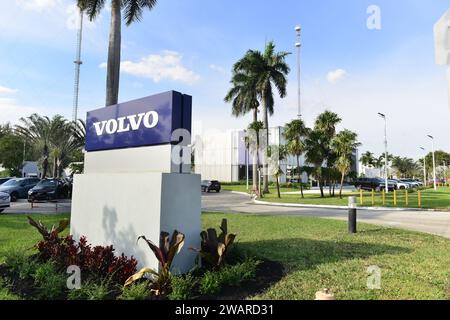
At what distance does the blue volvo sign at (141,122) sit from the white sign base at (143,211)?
2.23 ft

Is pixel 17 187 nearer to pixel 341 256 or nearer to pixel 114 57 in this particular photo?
pixel 114 57

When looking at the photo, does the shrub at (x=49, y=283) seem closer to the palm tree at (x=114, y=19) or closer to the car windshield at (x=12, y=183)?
the palm tree at (x=114, y=19)

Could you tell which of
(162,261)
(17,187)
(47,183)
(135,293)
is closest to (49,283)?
(135,293)

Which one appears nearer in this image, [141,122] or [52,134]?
[141,122]

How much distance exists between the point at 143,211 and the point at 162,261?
40.3 inches

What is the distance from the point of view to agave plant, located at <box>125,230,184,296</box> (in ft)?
15.0

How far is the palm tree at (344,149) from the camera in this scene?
27.5m

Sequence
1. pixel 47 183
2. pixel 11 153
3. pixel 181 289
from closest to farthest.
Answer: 1. pixel 181 289
2. pixel 47 183
3. pixel 11 153

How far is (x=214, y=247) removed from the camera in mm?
5461

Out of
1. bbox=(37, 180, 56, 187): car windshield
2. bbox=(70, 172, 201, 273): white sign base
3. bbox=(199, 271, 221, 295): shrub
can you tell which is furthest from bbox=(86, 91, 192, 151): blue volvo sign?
bbox=(37, 180, 56, 187): car windshield

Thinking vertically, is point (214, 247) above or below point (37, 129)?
below

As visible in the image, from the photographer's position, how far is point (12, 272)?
558cm

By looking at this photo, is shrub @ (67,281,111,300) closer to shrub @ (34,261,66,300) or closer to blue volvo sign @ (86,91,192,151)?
shrub @ (34,261,66,300)
